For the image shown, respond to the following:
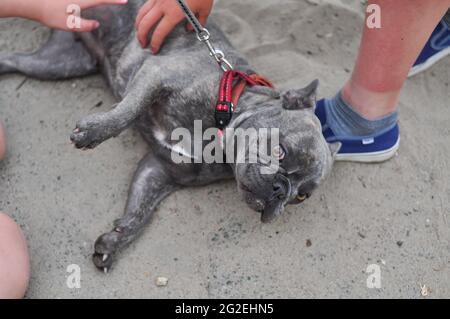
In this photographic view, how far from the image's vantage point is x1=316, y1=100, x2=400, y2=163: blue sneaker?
105 inches

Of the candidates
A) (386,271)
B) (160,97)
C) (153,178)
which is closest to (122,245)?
(153,178)

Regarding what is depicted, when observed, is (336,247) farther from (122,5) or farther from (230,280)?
(122,5)

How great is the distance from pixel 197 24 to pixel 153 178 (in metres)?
0.74

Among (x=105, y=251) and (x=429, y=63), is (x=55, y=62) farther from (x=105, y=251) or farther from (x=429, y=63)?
(x=429, y=63)

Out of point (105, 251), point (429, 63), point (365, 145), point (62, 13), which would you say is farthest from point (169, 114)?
point (429, 63)

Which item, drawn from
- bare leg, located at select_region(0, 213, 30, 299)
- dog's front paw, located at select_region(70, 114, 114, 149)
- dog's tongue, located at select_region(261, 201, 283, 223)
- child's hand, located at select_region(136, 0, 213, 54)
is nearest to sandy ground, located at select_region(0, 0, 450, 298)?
bare leg, located at select_region(0, 213, 30, 299)

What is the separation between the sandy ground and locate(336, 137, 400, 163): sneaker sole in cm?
4

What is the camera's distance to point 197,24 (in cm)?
227

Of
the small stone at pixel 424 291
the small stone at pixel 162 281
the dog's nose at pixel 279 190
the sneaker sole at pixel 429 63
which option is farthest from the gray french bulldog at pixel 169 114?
the sneaker sole at pixel 429 63

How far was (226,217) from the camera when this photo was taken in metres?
2.54

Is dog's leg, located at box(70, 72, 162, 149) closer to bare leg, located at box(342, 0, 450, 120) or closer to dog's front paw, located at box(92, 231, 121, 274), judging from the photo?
dog's front paw, located at box(92, 231, 121, 274)

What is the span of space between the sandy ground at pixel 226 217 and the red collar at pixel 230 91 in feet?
1.58

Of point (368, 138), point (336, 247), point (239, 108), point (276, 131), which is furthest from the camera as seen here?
point (368, 138)

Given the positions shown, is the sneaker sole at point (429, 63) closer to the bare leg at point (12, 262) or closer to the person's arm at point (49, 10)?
the person's arm at point (49, 10)
